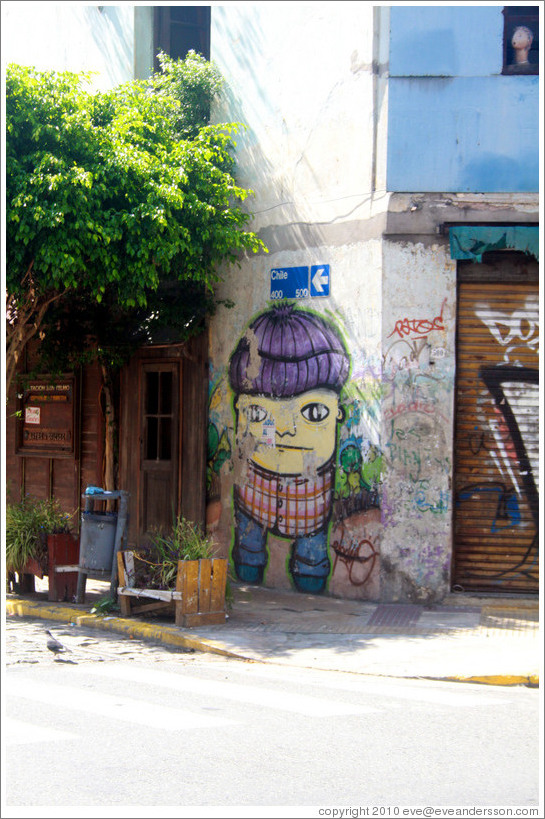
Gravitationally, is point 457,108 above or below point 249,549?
above

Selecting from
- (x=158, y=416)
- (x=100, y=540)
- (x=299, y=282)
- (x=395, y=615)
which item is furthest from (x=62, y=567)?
(x=299, y=282)

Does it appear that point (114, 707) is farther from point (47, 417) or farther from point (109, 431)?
point (47, 417)

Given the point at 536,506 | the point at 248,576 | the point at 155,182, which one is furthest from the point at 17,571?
the point at 536,506

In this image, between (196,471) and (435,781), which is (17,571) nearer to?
(196,471)

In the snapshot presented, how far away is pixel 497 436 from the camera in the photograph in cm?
1170

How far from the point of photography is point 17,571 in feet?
39.2

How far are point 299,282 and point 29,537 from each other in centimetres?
444

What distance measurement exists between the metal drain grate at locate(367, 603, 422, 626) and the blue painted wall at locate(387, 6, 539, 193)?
185 inches

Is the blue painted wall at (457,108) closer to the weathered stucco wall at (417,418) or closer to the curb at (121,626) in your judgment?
the weathered stucco wall at (417,418)

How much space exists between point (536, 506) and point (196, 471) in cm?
470

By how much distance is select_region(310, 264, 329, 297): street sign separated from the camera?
12383 mm

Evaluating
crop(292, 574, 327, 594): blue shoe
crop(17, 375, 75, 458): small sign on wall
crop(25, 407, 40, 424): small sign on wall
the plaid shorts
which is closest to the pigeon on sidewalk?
crop(292, 574, 327, 594): blue shoe

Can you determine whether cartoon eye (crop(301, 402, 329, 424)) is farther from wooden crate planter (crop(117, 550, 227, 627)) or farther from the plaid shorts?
wooden crate planter (crop(117, 550, 227, 627))

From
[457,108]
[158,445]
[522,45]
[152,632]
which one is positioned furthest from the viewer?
[158,445]
